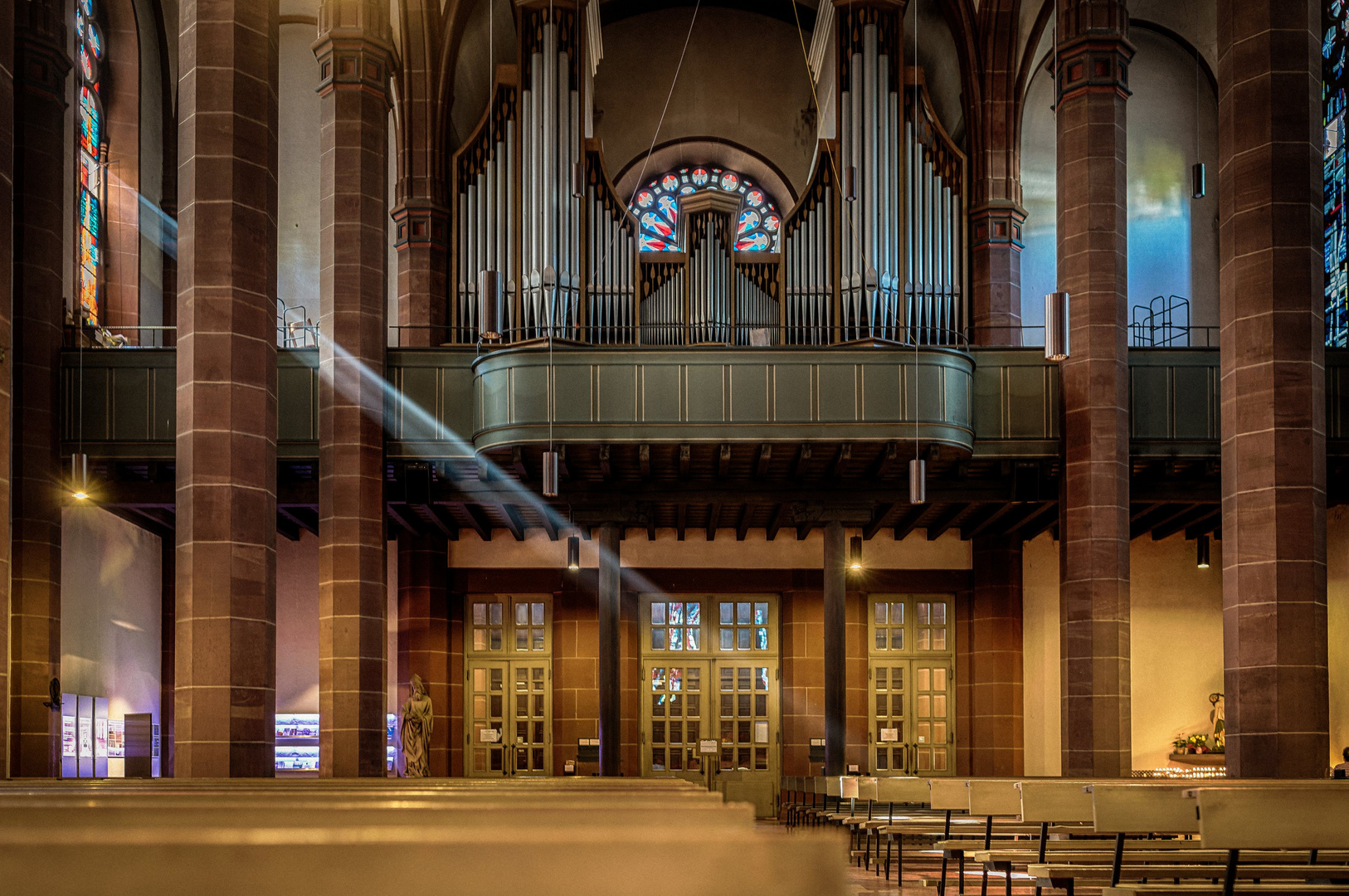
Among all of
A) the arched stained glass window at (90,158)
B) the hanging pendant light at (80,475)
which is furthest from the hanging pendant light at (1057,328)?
the arched stained glass window at (90,158)

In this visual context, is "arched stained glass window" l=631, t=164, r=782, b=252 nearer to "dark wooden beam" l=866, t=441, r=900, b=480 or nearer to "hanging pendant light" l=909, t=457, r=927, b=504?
"dark wooden beam" l=866, t=441, r=900, b=480

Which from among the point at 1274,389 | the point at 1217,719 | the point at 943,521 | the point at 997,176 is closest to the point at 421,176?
the point at 997,176

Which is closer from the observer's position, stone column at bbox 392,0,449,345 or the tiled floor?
the tiled floor

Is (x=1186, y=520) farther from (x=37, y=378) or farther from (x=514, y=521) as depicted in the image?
(x=37, y=378)

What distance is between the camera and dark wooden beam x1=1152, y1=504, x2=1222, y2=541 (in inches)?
784

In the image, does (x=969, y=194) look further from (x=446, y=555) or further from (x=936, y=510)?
(x=446, y=555)

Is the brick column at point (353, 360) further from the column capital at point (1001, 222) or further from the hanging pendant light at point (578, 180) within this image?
the column capital at point (1001, 222)

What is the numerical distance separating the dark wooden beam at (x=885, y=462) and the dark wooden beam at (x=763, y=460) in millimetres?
1454

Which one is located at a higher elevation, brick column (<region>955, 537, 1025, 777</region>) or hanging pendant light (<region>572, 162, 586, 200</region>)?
hanging pendant light (<region>572, 162, 586, 200</region>)

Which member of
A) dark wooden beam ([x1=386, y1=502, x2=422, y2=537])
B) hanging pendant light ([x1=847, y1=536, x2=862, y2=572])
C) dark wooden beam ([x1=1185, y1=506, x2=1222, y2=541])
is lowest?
hanging pendant light ([x1=847, y1=536, x2=862, y2=572])

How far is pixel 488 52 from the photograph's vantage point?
77.2ft

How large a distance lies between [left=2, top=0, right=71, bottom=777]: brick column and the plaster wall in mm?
831

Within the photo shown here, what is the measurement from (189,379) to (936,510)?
39.5 ft

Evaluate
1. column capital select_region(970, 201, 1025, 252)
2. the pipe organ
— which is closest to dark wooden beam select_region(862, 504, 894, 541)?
the pipe organ
